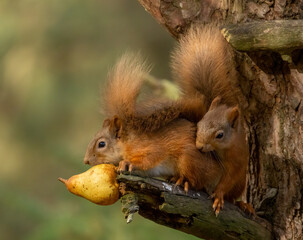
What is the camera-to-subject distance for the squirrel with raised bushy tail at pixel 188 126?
245 centimetres

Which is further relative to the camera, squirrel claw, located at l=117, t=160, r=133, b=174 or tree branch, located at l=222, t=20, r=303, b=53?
squirrel claw, located at l=117, t=160, r=133, b=174

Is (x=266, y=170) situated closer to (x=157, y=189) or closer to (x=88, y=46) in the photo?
(x=157, y=189)

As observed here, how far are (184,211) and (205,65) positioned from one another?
0.67 metres

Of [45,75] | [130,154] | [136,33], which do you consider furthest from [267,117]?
[136,33]

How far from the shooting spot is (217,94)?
2.59 meters

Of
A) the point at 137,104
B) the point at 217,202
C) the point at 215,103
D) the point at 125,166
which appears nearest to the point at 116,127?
the point at 137,104

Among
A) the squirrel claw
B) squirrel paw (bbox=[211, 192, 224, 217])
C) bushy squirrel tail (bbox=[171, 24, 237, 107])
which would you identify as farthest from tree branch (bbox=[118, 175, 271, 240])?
bushy squirrel tail (bbox=[171, 24, 237, 107])

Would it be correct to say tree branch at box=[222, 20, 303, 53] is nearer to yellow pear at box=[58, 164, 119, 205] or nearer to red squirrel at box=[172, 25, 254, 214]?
red squirrel at box=[172, 25, 254, 214]

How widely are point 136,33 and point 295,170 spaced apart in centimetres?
486

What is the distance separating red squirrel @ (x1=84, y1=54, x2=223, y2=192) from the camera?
2.44 metres

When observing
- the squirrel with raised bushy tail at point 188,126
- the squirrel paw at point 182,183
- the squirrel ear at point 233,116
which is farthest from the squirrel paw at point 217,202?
the squirrel ear at point 233,116

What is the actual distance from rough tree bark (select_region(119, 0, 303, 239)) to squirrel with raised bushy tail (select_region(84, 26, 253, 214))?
8cm

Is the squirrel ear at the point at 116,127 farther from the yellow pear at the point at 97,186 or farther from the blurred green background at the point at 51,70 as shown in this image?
the blurred green background at the point at 51,70

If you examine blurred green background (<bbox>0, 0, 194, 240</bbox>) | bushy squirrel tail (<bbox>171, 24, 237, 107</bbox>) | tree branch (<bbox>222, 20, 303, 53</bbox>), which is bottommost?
blurred green background (<bbox>0, 0, 194, 240</bbox>)
